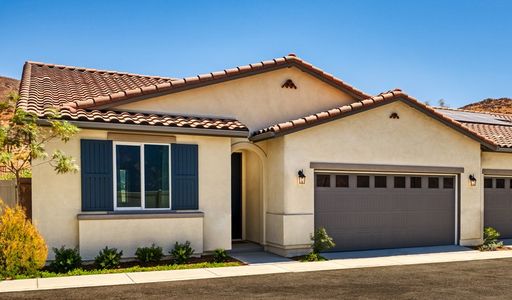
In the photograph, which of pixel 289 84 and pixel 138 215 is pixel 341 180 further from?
pixel 138 215

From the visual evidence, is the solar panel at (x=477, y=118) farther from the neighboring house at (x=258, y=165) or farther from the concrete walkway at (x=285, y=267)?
the concrete walkway at (x=285, y=267)

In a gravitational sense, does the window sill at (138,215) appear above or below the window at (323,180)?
below

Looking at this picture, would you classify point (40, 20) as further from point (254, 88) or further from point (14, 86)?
point (14, 86)

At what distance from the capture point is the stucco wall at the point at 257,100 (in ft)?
45.2

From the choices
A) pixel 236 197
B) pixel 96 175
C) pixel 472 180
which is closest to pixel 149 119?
pixel 96 175

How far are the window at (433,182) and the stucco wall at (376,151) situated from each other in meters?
0.55

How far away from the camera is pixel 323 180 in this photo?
1422 centimetres

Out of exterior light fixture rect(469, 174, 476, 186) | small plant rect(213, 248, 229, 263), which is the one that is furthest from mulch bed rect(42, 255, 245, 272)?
exterior light fixture rect(469, 174, 476, 186)

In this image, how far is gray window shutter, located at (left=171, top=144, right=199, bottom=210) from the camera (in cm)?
1266

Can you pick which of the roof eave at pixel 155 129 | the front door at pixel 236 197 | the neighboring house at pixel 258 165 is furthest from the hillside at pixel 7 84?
the roof eave at pixel 155 129

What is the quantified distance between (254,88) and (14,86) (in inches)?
2053

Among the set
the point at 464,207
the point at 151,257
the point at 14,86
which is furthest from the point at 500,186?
the point at 14,86

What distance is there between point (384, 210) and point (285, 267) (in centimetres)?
459

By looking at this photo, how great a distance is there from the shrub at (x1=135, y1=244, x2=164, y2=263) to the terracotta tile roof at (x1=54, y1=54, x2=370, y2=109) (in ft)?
12.8
